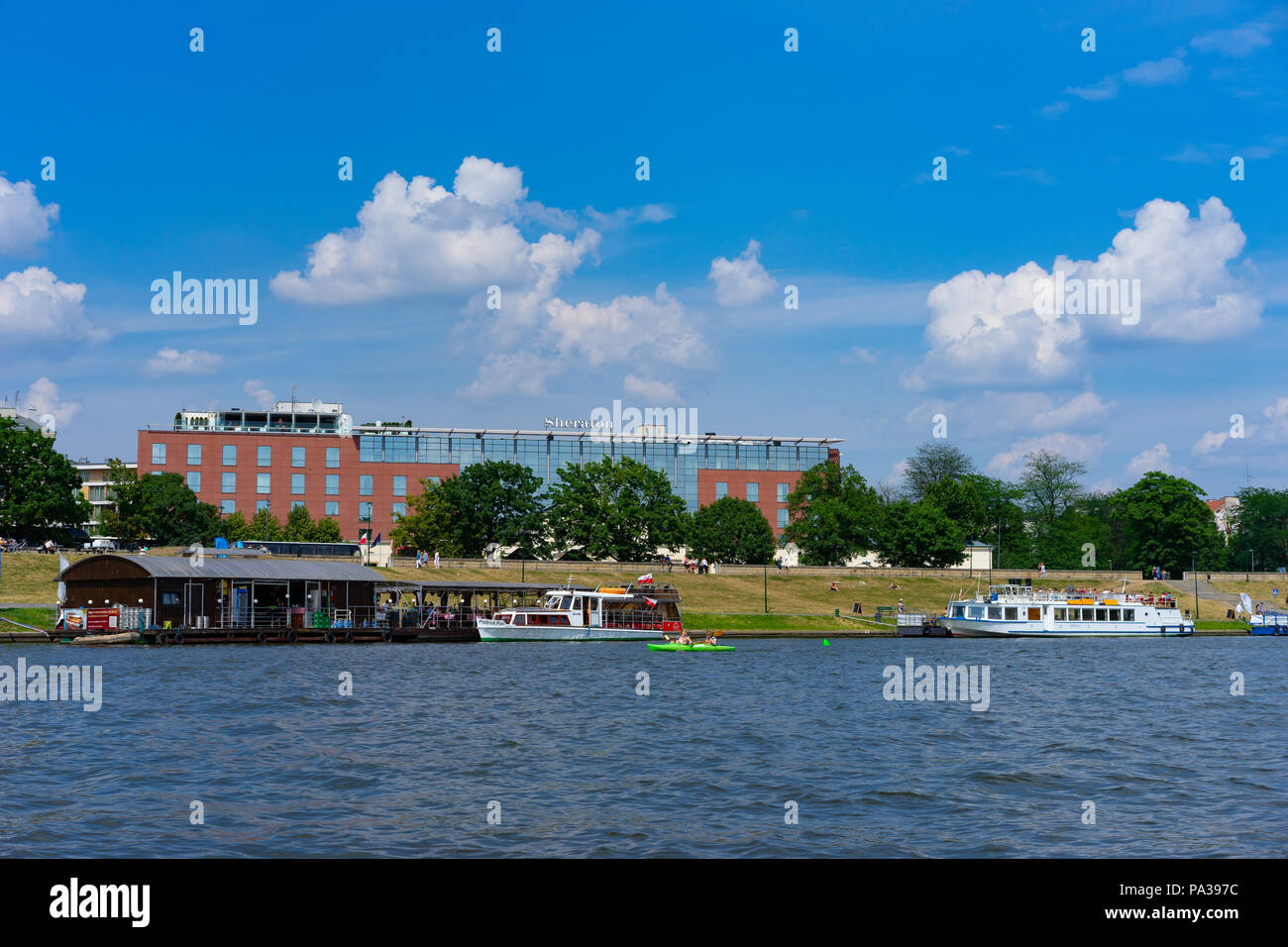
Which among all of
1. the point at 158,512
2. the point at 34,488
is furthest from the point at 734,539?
the point at 34,488

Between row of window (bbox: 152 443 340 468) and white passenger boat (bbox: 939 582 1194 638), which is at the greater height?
row of window (bbox: 152 443 340 468)

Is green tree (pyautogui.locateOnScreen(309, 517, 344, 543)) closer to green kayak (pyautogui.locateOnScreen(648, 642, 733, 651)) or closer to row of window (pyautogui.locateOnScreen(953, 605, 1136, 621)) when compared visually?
green kayak (pyautogui.locateOnScreen(648, 642, 733, 651))

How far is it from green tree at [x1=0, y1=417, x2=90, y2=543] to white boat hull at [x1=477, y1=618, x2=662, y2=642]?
6297 centimetres

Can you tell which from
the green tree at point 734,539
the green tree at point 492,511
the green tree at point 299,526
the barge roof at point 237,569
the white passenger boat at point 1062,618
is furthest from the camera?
the green tree at point 734,539

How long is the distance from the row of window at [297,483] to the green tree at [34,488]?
35.3 m

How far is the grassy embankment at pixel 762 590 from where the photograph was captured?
102 meters

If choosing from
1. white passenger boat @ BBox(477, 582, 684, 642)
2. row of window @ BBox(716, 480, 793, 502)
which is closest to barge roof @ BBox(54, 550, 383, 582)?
white passenger boat @ BBox(477, 582, 684, 642)

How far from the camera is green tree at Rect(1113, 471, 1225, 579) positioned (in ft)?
481

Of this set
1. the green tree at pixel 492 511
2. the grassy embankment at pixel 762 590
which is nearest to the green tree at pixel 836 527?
the grassy embankment at pixel 762 590

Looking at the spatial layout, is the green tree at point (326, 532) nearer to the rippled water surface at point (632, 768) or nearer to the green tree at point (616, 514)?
the green tree at point (616, 514)

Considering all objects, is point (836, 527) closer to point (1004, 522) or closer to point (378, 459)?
point (1004, 522)

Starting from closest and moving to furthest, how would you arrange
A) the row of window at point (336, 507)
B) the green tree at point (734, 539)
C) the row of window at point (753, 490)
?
the green tree at point (734, 539), the row of window at point (336, 507), the row of window at point (753, 490)

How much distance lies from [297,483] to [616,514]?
5794 centimetres
